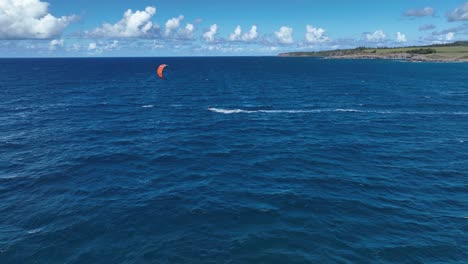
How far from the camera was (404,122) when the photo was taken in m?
96.3

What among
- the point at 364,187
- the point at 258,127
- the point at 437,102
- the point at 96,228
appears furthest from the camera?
the point at 437,102

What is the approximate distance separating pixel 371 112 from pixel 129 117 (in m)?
80.5

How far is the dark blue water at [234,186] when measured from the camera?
3859 cm

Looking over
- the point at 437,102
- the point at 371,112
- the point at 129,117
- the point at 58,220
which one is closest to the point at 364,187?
the point at 58,220

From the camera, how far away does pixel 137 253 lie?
3731 centimetres

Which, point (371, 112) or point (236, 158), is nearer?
point (236, 158)

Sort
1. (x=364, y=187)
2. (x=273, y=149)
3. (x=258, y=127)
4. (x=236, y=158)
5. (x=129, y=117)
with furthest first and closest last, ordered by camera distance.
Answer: (x=129, y=117), (x=258, y=127), (x=273, y=149), (x=236, y=158), (x=364, y=187)

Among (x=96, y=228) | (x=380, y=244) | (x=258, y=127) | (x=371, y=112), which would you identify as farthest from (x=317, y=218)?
(x=371, y=112)

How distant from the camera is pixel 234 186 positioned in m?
55.1

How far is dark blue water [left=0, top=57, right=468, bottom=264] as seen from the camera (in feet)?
127

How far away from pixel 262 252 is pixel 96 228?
22155 millimetres

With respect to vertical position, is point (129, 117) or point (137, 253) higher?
point (129, 117)

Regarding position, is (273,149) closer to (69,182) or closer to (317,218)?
(317,218)

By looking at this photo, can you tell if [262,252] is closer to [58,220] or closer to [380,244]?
[380,244]
